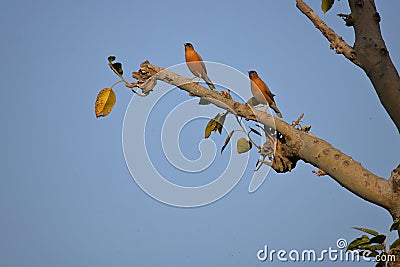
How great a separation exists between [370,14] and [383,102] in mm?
720

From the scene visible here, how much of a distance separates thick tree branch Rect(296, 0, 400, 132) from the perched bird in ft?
2.77

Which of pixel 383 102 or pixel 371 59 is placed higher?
pixel 371 59

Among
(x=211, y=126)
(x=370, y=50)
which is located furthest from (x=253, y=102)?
(x=370, y=50)

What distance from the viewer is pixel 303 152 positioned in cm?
245

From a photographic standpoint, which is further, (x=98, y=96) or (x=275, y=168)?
(x=98, y=96)

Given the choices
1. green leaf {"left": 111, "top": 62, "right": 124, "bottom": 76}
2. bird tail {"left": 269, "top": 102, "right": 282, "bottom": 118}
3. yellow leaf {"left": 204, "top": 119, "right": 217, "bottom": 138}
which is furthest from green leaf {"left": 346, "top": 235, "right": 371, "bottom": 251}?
bird tail {"left": 269, "top": 102, "right": 282, "bottom": 118}

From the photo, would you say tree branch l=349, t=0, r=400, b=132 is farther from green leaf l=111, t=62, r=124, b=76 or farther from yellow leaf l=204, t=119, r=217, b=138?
green leaf l=111, t=62, r=124, b=76

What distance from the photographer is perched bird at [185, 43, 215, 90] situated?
3621 millimetres

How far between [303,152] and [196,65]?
71.3 inches

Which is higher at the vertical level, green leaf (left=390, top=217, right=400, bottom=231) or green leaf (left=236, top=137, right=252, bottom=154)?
green leaf (left=236, top=137, right=252, bottom=154)

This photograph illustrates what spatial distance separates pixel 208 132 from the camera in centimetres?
329

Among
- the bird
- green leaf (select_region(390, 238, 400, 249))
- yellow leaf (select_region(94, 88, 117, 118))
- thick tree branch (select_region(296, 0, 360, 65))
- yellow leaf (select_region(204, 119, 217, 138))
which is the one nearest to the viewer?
green leaf (select_region(390, 238, 400, 249))

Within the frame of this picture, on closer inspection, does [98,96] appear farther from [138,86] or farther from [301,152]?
[301,152]

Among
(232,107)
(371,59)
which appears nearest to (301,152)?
(232,107)
